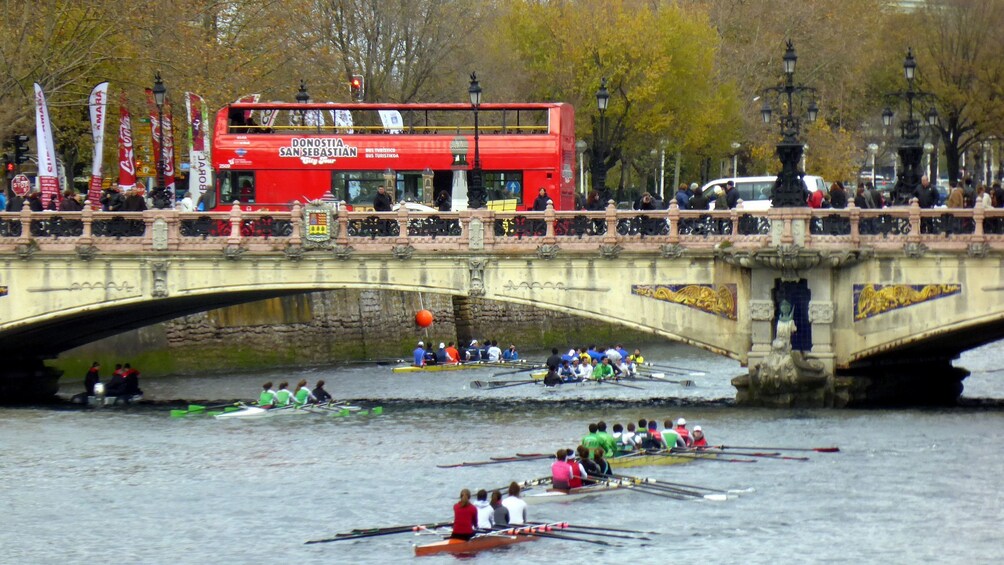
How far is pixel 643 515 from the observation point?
1485 inches

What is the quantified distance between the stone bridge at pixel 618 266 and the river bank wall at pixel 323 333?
11659 millimetres

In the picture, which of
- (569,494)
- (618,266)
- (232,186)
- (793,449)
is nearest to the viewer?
(569,494)

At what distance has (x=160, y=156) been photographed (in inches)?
2180

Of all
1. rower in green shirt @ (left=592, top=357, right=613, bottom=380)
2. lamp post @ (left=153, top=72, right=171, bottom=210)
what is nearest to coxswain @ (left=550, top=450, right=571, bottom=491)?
lamp post @ (left=153, top=72, right=171, bottom=210)

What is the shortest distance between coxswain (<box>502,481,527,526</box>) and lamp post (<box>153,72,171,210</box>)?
17862mm

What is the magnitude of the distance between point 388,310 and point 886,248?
28.4m

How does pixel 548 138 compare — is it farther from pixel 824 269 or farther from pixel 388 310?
pixel 388 310

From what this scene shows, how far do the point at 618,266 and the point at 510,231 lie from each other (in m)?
2.65

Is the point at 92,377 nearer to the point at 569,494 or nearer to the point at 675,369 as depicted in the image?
the point at 675,369

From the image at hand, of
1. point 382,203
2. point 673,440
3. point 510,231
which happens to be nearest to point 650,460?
point 673,440

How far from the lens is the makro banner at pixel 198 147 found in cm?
5709

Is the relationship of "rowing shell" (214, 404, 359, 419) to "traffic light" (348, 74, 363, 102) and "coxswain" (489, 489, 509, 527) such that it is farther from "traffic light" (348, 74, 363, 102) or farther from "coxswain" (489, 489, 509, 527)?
"traffic light" (348, 74, 363, 102)

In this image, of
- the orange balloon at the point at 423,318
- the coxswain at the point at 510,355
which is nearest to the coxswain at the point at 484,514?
the coxswain at the point at 510,355

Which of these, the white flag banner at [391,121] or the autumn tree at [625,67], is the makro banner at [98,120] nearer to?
the white flag banner at [391,121]
